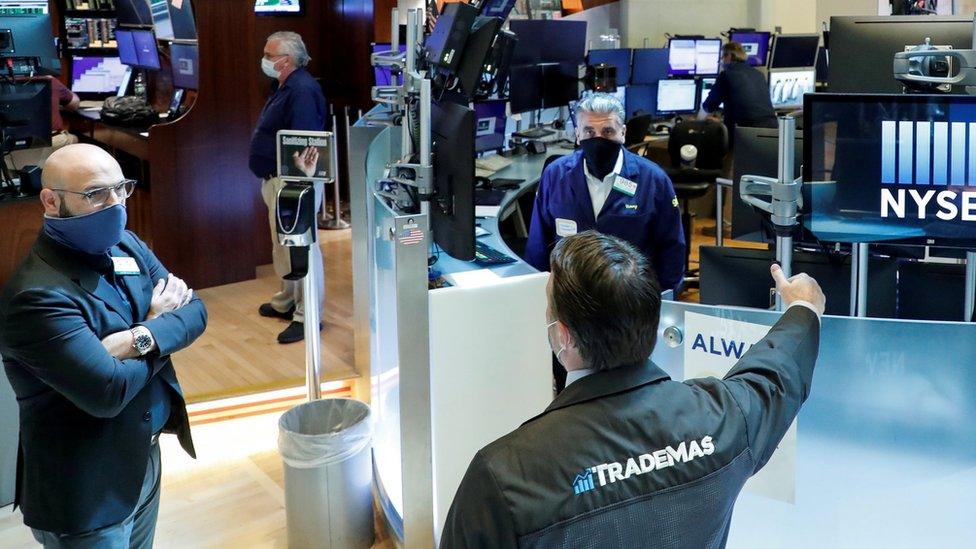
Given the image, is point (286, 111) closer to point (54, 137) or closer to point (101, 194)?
point (54, 137)

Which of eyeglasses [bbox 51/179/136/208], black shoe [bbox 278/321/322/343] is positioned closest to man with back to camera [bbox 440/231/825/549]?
eyeglasses [bbox 51/179/136/208]

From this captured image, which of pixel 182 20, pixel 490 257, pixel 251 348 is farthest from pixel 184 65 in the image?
pixel 490 257

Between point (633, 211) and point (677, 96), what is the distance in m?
4.90

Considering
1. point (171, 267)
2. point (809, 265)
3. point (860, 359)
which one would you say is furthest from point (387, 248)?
point (171, 267)

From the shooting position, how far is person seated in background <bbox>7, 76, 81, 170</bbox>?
6.28m

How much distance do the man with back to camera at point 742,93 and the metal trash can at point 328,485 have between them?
4.97 m

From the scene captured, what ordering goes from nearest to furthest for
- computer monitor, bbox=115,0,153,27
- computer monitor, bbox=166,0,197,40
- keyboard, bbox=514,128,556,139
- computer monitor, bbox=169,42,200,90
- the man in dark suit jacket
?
1. the man in dark suit jacket
2. keyboard, bbox=514,128,556,139
3. computer monitor, bbox=169,42,200,90
4. computer monitor, bbox=166,0,197,40
5. computer monitor, bbox=115,0,153,27

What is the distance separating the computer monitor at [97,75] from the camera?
356 inches

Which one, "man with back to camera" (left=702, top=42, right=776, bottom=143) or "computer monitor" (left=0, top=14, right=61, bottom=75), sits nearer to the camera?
"computer monitor" (left=0, top=14, right=61, bottom=75)

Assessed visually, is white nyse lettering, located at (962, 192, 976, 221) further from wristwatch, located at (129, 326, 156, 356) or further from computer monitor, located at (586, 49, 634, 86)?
computer monitor, located at (586, 49, 634, 86)

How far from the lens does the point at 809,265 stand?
8.16ft

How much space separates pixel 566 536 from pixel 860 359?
1.05 meters

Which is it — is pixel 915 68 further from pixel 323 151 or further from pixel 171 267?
pixel 171 267

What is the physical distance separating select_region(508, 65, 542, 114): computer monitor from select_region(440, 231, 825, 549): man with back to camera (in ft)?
15.0
